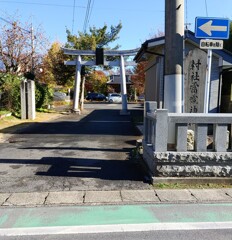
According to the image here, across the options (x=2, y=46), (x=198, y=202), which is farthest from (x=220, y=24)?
(x=2, y=46)

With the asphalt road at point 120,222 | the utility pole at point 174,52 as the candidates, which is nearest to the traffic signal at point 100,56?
the utility pole at point 174,52

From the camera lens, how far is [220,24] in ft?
18.1

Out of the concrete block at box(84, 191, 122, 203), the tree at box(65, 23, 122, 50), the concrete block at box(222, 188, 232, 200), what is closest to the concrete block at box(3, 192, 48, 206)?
the concrete block at box(84, 191, 122, 203)

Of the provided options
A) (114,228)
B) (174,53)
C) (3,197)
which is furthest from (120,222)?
(174,53)

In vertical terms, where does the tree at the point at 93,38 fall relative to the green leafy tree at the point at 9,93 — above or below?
above

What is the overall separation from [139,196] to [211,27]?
323 centimetres

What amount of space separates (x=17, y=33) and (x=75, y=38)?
9.88m

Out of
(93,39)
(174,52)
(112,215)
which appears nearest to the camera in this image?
(112,215)

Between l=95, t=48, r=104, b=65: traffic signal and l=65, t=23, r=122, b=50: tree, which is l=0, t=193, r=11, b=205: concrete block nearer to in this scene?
l=95, t=48, r=104, b=65: traffic signal

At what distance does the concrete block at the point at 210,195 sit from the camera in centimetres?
474

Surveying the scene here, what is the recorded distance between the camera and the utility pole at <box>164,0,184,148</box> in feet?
19.5

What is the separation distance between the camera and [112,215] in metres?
4.18

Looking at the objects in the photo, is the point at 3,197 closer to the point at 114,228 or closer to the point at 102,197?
the point at 102,197

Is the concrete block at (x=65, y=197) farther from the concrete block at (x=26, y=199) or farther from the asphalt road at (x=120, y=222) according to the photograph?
the asphalt road at (x=120, y=222)
